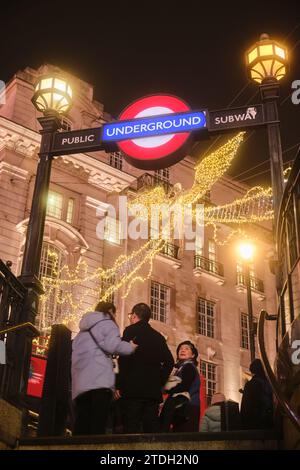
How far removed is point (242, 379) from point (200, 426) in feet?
79.4

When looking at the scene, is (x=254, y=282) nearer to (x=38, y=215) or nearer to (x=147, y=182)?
(x=147, y=182)

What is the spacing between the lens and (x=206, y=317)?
3077 centimetres

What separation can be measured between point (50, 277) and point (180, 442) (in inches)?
786

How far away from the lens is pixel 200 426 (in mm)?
7527

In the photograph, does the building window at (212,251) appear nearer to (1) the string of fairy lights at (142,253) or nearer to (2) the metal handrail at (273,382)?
(1) the string of fairy lights at (142,253)

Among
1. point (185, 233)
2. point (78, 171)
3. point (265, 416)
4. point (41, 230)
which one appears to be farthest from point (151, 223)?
point (265, 416)

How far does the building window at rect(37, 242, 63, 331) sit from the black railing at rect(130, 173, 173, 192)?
598cm

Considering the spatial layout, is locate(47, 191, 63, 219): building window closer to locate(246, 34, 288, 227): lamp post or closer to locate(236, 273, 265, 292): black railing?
locate(236, 273, 265, 292): black railing

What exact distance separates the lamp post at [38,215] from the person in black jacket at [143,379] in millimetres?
1245

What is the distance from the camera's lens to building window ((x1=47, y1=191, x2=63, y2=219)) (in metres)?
26.0

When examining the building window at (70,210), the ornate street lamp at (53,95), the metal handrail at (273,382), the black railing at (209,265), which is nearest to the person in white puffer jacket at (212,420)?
the metal handrail at (273,382)

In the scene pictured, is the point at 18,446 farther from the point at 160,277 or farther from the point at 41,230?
the point at 160,277

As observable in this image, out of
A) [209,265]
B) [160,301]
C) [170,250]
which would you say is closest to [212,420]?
[160,301]

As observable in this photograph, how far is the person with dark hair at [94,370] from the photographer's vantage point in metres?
6.22
